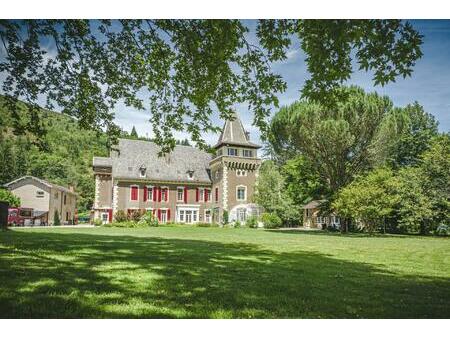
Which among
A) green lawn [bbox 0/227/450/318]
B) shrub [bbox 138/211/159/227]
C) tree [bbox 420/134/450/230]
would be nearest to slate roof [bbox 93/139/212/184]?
shrub [bbox 138/211/159/227]

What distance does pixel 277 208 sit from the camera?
1312 inches

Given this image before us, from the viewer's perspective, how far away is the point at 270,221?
3216 centimetres

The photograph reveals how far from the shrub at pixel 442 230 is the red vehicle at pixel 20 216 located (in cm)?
3227

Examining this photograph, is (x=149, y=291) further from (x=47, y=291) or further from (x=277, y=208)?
(x=277, y=208)

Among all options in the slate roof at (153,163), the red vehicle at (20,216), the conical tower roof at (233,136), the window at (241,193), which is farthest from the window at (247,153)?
the red vehicle at (20,216)

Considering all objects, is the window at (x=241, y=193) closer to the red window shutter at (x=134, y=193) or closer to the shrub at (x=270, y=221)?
the shrub at (x=270, y=221)

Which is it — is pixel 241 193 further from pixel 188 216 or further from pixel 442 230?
pixel 442 230

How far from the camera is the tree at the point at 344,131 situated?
2191cm

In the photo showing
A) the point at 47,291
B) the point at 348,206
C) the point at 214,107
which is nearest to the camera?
the point at 47,291

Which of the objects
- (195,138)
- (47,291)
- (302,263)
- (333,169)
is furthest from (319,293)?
(333,169)

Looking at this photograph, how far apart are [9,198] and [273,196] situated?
22914 millimetres

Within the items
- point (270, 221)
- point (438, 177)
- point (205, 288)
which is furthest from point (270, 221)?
point (205, 288)

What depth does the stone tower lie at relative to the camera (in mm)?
35969
